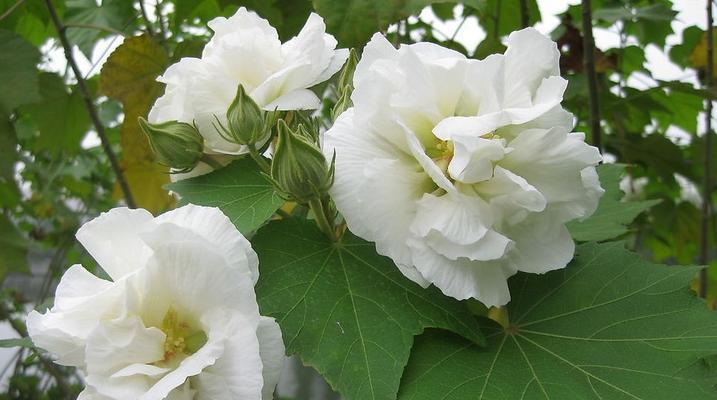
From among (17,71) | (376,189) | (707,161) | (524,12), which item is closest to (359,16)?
(524,12)

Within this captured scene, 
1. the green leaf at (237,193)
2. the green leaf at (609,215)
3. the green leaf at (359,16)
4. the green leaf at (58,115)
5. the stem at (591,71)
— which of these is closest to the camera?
the green leaf at (237,193)

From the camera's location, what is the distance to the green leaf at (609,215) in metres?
0.57

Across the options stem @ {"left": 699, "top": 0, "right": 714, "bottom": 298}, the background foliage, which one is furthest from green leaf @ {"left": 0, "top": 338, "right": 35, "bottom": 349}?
stem @ {"left": 699, "top": 0, "right": 714, "bottom": 298}

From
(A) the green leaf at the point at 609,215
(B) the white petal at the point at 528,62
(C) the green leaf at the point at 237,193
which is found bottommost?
(A) the green leaf at the point at 609,215

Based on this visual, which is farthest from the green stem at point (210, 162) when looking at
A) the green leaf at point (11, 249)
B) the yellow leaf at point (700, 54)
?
the yellow leaf at point (700, 54)

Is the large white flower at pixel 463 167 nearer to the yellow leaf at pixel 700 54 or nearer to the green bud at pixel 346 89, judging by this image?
the green bud at pixel 346 89

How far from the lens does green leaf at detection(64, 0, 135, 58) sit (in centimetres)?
104

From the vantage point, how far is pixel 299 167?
1.32ft

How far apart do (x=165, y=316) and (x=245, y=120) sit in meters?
0.13

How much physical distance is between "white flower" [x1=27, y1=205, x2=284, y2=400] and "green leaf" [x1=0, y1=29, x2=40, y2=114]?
662 mm

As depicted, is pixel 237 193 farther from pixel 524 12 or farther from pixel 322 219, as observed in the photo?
pixel 524 12

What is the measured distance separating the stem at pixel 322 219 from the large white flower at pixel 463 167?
0.15ft

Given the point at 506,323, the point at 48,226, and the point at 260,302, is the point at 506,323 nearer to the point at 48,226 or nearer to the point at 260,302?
the point at 260,302

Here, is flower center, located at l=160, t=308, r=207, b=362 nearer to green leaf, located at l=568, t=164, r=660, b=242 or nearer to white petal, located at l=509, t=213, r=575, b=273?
white petal, located at l=509, t=213, r=575, b=273
